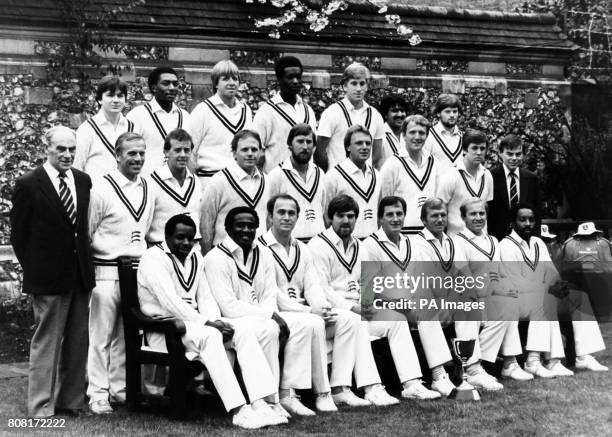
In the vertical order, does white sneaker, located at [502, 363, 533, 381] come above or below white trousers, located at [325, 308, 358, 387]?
below

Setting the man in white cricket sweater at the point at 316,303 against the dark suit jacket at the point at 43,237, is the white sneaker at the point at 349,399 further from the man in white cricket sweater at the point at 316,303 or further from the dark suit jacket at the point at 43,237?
the dark suit jacket at the point at 43,237

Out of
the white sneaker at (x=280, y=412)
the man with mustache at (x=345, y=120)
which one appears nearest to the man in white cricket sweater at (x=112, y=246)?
the white sneaker at (x=280, y=412)

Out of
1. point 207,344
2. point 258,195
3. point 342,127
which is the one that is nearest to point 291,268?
point 258,195

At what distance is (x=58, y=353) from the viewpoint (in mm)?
6871

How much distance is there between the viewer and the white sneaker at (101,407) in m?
7.04

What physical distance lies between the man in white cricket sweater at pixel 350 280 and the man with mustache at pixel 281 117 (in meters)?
1.04

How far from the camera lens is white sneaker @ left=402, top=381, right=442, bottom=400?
25.1ft

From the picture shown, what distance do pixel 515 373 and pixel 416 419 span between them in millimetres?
1765

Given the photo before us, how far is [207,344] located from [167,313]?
0.43 meters

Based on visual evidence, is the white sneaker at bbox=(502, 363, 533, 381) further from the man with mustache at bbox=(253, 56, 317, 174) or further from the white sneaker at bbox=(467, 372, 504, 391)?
the man with mustache at bbox=(253, 56, 317, 174)

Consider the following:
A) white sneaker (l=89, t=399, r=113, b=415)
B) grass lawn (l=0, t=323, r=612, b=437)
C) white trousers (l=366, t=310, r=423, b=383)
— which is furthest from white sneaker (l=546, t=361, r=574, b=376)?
white sneaker (l=89, t=399, r=113, b=415)

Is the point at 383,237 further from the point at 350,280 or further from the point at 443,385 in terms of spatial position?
the point at 443,385

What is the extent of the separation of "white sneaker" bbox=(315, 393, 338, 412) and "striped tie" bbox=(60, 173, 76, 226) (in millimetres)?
1999

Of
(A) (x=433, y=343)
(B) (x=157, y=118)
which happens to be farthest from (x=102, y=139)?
(A) (x=433, y=343)
